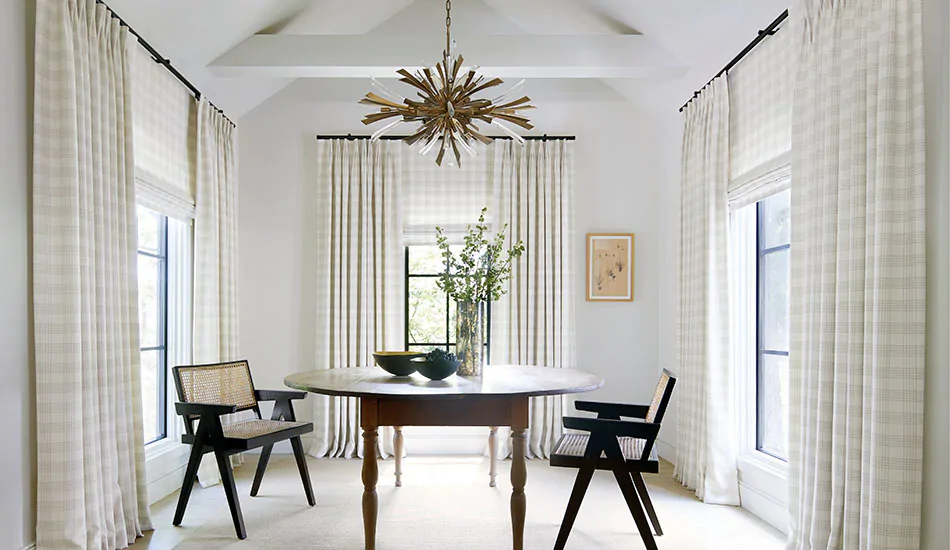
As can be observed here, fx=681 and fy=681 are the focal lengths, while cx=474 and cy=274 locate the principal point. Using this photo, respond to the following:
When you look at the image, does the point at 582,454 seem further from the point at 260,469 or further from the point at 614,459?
the point at 260,469

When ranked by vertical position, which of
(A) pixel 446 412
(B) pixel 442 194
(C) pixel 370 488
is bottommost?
(C) pixel 370 488

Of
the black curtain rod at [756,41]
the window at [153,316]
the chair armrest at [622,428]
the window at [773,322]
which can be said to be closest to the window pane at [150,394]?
the window at [153,316]

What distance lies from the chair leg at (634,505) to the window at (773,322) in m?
1.13

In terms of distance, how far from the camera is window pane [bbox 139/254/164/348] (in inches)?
164

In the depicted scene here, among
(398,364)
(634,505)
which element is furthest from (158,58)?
(634,505)

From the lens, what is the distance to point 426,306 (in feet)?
18.5

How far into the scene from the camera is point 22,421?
8.99 feet

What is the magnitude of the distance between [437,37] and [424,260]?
1.83m

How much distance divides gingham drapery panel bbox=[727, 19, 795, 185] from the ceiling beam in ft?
2.39

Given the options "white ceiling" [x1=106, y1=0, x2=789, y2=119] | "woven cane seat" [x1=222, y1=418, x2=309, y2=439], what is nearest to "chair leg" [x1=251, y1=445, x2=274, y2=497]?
"woven cane seat" [x1=222, y1=418, x2=309, y2=439]

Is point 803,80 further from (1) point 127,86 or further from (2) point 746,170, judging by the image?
(1) point 127,86

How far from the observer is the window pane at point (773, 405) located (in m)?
3.76

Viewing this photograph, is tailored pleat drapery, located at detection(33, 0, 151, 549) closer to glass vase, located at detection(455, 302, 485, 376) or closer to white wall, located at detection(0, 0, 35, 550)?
white wall, located at detection(0, 0, 35, 550)

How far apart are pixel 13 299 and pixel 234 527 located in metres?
1.59
